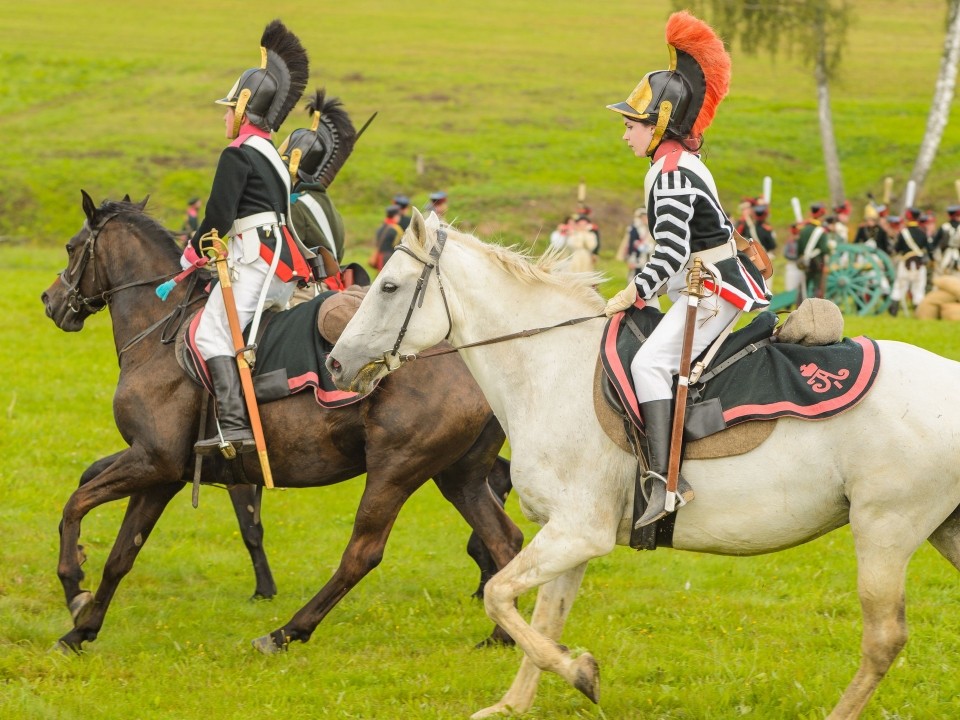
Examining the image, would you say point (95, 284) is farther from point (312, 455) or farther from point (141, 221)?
point (312, 455)

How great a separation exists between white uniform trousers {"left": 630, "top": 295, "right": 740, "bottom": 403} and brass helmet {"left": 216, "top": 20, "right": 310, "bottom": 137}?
3361 millimetres

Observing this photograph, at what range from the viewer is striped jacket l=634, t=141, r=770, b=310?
20.7 ft

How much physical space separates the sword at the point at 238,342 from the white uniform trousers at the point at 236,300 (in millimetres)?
64

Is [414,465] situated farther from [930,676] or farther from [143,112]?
[143,112]

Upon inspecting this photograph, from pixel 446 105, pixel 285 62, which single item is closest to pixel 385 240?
pixel 285 62

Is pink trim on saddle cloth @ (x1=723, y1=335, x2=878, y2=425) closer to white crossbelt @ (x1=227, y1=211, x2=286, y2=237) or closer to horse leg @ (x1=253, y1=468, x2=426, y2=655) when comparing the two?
horse leg @ (x1=253, y1=468, x2=426, y2=655)

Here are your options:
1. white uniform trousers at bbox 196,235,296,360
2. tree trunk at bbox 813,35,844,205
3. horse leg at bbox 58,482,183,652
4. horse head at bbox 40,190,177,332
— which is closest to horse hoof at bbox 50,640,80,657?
horse leg at bbox 58,482,183,652

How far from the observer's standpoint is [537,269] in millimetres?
6770

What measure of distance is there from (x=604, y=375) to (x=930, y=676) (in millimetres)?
2742

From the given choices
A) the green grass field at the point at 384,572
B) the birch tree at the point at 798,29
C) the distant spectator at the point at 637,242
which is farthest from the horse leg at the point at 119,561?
the birch tree at the point at 798,29

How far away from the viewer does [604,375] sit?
6465 millimetres

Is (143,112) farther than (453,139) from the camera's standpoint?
Yes

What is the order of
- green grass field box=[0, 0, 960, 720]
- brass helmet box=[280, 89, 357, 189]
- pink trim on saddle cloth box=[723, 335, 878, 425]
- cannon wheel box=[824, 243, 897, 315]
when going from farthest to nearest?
cannon wheel box=[824, 243, 897, 315] < brass helmet box=[280, 89, 357, 189] < green grass field box=[0, 0, 960, 720] < pink trim on saddle cloth box=[723, 335, 878, 425]

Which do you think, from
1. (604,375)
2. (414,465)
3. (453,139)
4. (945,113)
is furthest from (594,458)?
(453,139)
